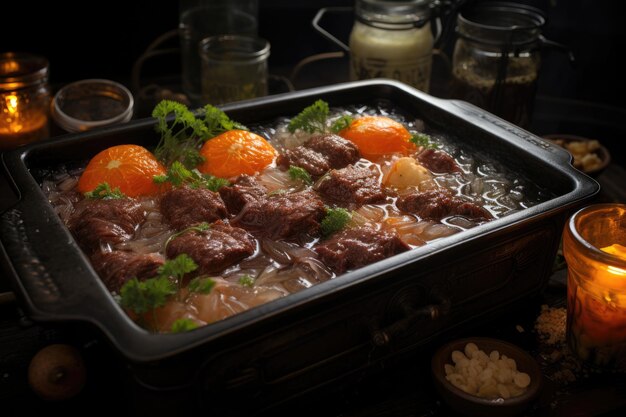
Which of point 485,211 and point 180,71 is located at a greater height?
point 485,211

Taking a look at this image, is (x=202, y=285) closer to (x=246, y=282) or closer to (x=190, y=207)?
(x=246, y=282)

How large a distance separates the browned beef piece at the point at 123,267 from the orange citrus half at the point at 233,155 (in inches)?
32.8

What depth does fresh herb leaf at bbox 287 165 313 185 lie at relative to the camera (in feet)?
10.3

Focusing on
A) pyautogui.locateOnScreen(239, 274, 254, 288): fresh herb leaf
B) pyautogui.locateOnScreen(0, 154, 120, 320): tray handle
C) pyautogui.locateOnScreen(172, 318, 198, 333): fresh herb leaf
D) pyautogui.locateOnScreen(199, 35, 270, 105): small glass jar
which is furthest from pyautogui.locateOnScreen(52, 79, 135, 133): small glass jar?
pyautogui.locateOnScreen(172, 318, 198, 333): fresh herb leaf

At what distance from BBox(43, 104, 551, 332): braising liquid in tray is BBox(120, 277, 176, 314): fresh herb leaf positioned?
0.03 meters

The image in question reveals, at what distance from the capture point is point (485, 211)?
2963 millimetres

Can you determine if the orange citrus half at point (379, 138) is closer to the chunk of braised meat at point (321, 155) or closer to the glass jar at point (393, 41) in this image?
the chunk of braised meat at point (321, 155)

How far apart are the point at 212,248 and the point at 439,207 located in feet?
3.33

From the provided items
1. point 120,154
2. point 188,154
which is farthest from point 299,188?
point 120,154

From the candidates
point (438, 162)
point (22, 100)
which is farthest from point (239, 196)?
point (22, 100)

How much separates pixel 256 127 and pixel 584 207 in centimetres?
171

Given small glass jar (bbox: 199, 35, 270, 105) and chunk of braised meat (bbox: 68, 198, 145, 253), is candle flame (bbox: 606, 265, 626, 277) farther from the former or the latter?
small glass jar (bbox: 199, 35, 270, 105)

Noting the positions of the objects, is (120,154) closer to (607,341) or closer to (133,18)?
(607,341)

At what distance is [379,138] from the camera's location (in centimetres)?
346
